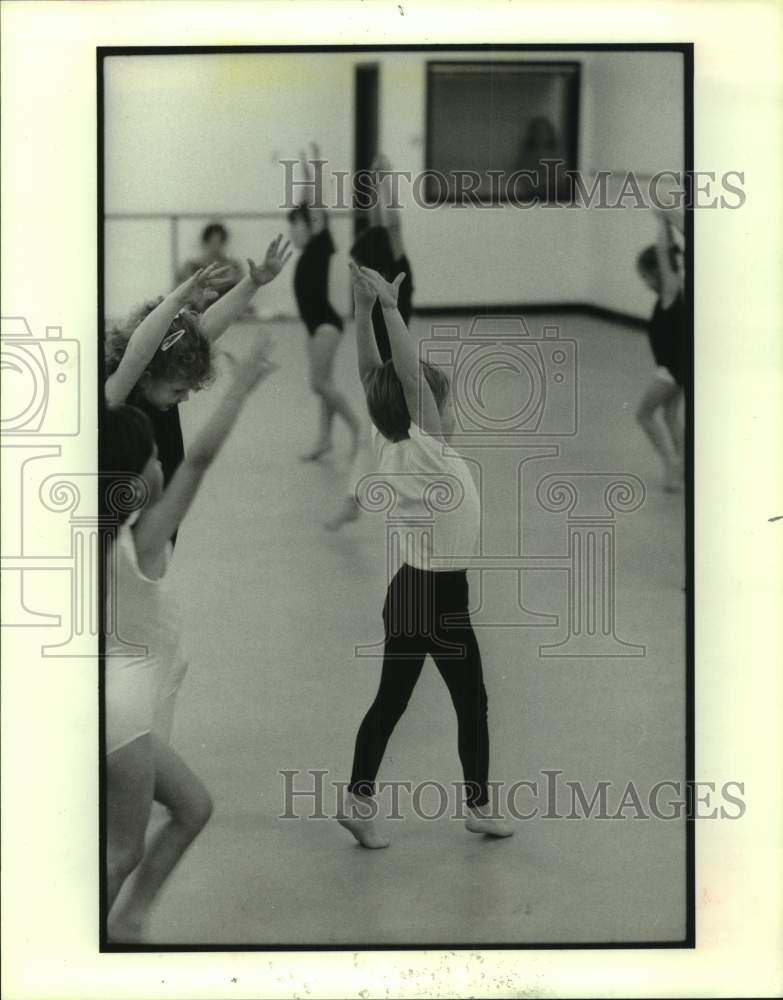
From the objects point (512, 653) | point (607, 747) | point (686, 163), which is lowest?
point (607, 747)

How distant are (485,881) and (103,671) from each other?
3.03 ft

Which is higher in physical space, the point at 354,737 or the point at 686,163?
the point at 686,163

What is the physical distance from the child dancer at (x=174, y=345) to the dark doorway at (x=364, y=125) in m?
0.17

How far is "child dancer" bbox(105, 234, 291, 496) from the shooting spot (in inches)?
123

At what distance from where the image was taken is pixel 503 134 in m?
3.12

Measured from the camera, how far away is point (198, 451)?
10.3ft

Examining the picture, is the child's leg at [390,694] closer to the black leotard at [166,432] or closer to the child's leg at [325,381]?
the child's leg at [325,381]

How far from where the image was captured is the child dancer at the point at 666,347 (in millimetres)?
3152

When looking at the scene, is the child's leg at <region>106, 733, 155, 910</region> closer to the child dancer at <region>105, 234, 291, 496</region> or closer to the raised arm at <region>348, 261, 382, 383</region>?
the child dancer at <region>105, 234, 291, 496</region>

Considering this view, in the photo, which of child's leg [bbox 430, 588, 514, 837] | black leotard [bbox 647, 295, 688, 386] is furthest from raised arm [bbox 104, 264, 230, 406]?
black leotard [bbox 647, 295, 688, 386]

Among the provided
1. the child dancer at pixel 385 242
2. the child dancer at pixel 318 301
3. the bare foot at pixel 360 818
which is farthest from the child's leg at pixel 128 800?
the child dancer at pixel 385 242

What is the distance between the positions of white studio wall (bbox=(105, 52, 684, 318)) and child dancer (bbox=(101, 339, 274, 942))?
30 centimetres

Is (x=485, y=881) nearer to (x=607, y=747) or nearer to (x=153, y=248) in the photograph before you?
(x=607, y=747)

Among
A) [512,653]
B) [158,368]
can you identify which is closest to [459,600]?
[512,653]
